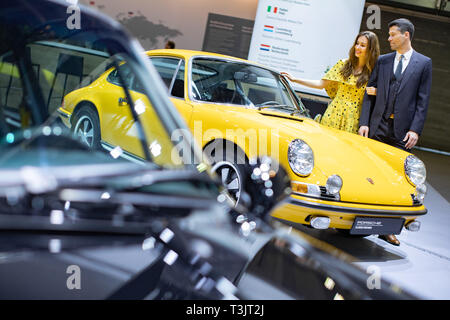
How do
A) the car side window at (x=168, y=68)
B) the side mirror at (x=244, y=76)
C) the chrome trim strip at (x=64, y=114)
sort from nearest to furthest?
the chrome trim strip at (x=64, y=114) → the car side window at (x=168, y=68) → the side mirror at (x=244, y=76)

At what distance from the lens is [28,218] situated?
622mm

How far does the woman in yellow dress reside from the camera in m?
3.99

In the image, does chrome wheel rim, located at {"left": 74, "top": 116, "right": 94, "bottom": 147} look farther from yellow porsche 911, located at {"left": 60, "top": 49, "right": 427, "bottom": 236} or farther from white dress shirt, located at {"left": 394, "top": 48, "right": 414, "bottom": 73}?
white dress shirt, located at {"left": 394, "top": 48, "right": 414, "bottom": 73}

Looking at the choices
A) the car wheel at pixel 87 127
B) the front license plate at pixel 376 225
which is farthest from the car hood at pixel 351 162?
the car wheel at pixel 87 127

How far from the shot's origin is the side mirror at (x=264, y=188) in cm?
106

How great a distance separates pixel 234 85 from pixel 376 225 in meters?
1.49

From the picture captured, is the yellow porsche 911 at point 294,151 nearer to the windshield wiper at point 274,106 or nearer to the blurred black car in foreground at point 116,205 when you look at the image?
the windshield wiper at point 274,106

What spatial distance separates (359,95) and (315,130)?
1.22 meters

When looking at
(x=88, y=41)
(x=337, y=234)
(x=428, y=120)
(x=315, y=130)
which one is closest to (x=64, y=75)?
(x=88, y=41)

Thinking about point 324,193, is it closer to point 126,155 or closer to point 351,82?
point 351,82

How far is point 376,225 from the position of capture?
2891 mm

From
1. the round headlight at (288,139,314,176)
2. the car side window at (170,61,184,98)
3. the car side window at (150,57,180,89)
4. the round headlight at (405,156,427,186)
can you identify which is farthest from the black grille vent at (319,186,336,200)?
the car side window at (150,57,180,89)

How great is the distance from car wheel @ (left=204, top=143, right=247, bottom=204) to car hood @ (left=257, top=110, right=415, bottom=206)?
10.9 inches

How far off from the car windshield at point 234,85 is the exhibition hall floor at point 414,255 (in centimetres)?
110
